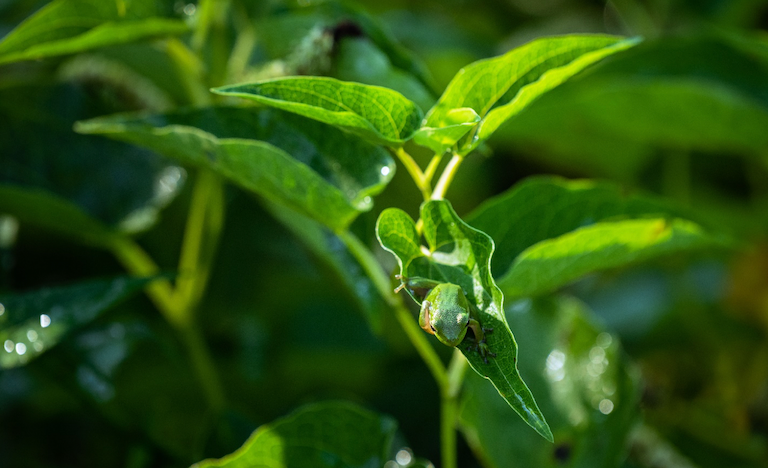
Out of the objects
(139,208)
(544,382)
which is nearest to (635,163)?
(544,382)

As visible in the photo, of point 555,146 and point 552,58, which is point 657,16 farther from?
point 552,58

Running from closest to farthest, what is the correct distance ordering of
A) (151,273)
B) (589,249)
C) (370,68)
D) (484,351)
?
(484,351) < (589,249) < (370,68) < (151,273)

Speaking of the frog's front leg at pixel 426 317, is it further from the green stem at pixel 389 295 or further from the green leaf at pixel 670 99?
the green leaf at pixel 670 99

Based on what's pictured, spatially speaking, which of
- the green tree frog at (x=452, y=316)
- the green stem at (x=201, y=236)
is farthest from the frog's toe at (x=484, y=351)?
the green stem at (x=201, y=236)

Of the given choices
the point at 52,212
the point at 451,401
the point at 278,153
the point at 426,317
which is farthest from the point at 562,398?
the point at 52,212

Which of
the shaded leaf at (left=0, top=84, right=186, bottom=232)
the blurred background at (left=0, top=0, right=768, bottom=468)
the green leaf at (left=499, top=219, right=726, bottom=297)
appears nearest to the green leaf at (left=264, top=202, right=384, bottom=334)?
the blurred background at (left=0, top=0, right=768, bottom=468)

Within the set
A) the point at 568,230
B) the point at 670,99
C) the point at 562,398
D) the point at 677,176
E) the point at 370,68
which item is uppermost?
the point at 370,68

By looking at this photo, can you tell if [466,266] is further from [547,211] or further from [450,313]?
[547,211]

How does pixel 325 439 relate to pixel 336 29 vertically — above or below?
below
